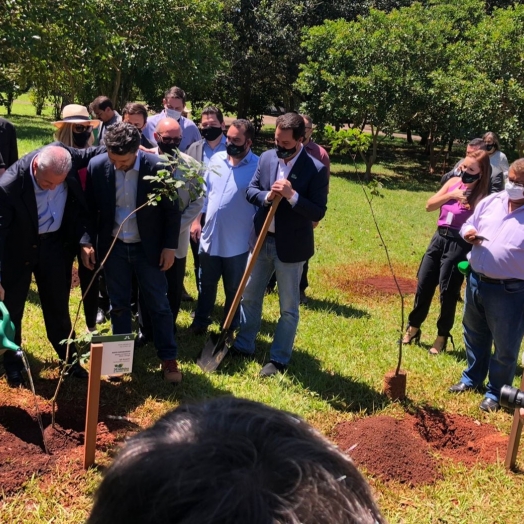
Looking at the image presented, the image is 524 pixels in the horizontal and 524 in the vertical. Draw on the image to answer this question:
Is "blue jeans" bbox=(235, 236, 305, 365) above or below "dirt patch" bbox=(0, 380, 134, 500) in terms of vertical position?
above

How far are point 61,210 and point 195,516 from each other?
3749 millimetres

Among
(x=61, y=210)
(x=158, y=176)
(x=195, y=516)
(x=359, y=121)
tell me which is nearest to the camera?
(x=195, y=516)

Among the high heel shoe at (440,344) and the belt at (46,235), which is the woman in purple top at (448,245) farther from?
the belt at (46,235)

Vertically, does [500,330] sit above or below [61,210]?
below

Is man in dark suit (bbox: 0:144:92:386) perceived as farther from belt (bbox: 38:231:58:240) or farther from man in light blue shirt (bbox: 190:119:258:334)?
man in light blue shirt (bbox: 190:119:258:334)

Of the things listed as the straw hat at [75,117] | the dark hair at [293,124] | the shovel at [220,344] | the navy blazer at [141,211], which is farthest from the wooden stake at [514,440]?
the straw hat at [75,117]

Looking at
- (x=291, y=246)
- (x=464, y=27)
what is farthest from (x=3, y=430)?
(x=464, y=27)

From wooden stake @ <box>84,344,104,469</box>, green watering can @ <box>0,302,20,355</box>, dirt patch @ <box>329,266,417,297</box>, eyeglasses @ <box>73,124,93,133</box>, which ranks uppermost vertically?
eyeglasses @ <box>73,124,93,133</box>

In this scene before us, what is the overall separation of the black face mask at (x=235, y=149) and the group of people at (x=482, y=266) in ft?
5.85

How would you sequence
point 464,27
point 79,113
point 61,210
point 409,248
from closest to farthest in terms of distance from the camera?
1. point 61,210
2. point 79,113
3. point 409,248
4. point 464,27

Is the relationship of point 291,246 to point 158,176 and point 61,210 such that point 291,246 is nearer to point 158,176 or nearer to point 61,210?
point 158,176

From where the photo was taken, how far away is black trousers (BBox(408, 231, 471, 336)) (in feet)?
17.2

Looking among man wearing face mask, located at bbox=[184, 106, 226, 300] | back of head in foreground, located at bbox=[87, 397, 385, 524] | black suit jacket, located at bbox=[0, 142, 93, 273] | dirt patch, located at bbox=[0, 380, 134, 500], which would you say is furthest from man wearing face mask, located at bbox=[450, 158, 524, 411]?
back of head in foreground, located at bbox=[87, 397, 385, 524]

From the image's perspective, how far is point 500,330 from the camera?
4289mm
